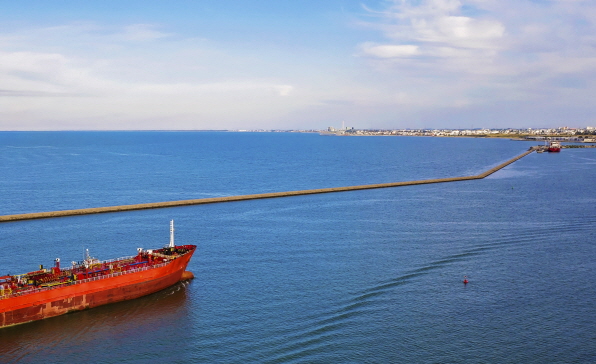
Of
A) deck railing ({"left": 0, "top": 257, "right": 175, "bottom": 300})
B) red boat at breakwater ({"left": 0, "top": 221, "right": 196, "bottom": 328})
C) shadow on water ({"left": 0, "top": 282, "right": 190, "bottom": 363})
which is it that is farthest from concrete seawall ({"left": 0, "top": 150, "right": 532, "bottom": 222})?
shadow on water ({"left": 0, "top": 282, "right": 190, "bottom": 363})

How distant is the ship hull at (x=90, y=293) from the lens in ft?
119

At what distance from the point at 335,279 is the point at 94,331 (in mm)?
19880

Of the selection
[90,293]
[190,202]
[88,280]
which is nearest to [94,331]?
[90,293]

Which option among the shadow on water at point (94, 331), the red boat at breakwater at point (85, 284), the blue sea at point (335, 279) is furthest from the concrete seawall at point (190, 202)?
the shadow on water at point (94, 331)

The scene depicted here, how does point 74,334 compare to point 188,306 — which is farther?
point 188,306

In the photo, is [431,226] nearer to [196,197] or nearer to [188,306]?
[188,306]

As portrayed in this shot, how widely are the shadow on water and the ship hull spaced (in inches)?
20.2

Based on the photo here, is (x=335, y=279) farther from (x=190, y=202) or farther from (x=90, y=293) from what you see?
(x=190, y=202)

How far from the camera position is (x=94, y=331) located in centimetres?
3553

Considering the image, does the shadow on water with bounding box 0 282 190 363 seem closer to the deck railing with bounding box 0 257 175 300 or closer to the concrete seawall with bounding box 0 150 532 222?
the deck railing with bounding box 0 257 175 300

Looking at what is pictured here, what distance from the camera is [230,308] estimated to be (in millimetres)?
38406

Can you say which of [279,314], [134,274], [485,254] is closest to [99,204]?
[134,274]

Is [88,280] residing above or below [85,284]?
above

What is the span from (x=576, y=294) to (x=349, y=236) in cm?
2531
